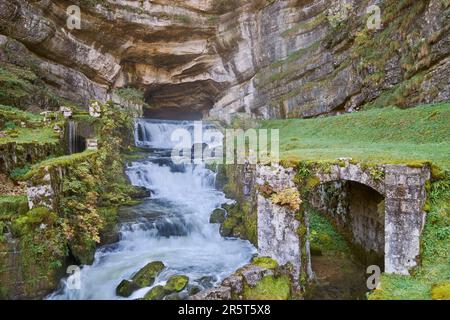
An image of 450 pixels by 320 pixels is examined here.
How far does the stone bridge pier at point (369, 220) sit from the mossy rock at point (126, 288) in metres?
3.14

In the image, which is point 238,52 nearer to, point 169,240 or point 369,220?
point 169,240

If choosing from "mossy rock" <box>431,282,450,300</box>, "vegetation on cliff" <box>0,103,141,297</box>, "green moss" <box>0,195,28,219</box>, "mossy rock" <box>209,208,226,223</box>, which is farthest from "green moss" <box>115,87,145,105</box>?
"mossy rock" <box>431,282,450,300</box>

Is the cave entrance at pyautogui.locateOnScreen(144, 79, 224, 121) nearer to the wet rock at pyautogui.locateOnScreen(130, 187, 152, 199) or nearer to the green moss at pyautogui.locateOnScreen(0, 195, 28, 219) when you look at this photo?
the wet rock at pyautogui.locateOnScreen(130, 187, 152, 199)

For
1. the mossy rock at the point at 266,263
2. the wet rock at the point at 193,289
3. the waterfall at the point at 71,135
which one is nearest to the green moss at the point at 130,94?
the waterfall at the point at 71,135

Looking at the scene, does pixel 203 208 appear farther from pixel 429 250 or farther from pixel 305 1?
pixel 305 1

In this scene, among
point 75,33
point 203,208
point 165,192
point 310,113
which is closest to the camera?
point 203,208

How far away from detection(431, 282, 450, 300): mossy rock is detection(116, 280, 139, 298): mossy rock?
19.9 ft

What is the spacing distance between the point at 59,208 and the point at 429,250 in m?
8.41

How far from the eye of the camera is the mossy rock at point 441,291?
17.0 feet

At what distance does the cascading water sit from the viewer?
7.80 meters

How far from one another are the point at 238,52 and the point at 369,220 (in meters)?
20.0

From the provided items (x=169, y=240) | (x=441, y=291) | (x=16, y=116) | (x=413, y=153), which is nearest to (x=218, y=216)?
(x=169, y=240)

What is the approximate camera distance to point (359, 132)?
492 inches
